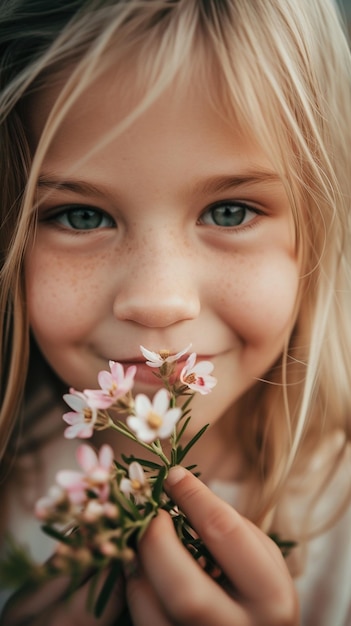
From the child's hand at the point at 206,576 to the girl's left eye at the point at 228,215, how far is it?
0.44 metres

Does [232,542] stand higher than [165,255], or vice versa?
[165,255]

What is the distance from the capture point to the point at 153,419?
70cm

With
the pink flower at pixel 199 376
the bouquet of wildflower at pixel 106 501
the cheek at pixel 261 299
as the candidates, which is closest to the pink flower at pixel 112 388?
the bouquet of wildflower at pixel 106 501

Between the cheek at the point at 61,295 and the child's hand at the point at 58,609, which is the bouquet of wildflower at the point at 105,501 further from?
the cheek at the point at 61,295

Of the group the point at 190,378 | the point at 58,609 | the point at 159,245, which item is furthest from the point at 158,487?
the point at 159,245

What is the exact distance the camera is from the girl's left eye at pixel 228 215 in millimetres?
1061

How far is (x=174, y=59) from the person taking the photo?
926 mm

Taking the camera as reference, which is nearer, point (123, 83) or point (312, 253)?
point (123, 83)

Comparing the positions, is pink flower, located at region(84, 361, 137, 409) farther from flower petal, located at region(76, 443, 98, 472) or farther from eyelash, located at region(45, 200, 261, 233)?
eyelash, located at region(45, 200, 261, 233)

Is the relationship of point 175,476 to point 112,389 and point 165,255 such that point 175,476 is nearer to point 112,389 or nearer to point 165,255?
point 112,389

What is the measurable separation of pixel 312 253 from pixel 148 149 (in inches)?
15.8

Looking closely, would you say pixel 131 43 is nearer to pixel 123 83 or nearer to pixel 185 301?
pixel 123 83


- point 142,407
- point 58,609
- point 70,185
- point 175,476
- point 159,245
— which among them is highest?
point 70,185

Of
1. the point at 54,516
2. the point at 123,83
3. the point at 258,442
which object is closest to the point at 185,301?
the point at 123,83
